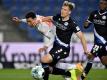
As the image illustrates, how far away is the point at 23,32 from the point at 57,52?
9843 mm

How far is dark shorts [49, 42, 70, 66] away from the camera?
10.2 meters

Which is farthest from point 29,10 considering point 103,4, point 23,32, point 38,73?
point 38,73

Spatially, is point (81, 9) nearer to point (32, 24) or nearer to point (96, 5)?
point (96, 5)

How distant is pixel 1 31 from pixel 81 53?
3.60 meters

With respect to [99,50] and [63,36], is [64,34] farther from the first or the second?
[99,50]

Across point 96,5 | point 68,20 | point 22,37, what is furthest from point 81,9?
point 68,20

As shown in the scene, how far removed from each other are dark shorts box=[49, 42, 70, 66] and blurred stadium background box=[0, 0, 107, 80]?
620 cm

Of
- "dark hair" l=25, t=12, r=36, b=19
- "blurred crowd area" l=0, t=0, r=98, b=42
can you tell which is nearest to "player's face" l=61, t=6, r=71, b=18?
"dark hair" l=25, t=12, r=36, b=19

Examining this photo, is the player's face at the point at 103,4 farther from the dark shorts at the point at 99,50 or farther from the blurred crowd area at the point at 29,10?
the blurred crowd area at the point at 29,10

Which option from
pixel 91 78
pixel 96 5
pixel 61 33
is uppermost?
pixel 96 5

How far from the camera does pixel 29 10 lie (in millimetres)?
20828

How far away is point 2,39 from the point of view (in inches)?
740

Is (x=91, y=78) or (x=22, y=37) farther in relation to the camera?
(x=22, y=37)

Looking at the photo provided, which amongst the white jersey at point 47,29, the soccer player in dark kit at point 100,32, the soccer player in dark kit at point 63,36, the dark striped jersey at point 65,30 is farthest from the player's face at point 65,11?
the soccer player in dark kit at point 100,32
